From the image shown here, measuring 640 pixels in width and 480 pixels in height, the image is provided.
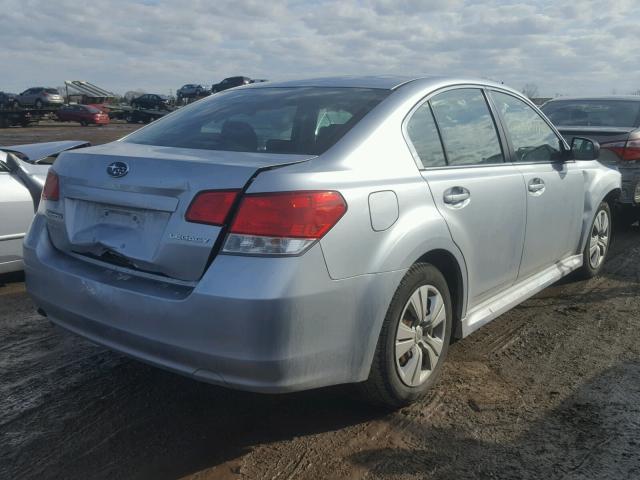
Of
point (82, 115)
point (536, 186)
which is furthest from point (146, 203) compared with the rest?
point (82, 115)

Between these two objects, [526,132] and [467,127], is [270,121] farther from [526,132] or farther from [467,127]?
[526,132]

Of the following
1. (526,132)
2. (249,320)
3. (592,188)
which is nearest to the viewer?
(249,320)

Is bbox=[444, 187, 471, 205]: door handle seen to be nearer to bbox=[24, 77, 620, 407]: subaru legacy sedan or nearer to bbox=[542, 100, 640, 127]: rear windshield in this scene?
bbox=[24, 77, 620, 407]: subaru legacy sedan

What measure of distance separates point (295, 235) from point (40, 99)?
4502cm

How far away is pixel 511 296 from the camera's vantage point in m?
3.95

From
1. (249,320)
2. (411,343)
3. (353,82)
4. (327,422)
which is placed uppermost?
(353,82)

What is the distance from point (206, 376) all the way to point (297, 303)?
502mm

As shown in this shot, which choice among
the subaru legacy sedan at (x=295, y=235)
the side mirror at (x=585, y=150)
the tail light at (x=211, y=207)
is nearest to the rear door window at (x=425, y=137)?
the subaru legacy sedan at (x=295, y=235)

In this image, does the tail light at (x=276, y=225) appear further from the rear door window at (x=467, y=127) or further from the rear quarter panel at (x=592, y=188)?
the rear quarter panel at (x=592, y=188)

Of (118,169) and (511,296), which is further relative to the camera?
(511,296)

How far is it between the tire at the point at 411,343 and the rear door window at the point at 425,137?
57 cm

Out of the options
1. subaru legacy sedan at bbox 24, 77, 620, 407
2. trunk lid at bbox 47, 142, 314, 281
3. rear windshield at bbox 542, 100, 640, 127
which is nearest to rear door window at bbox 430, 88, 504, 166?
subaru legacy sedan at bbox 24, 77, 620, 407

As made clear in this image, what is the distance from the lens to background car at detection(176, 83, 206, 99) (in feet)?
163

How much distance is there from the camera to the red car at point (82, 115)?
37.6 meters
